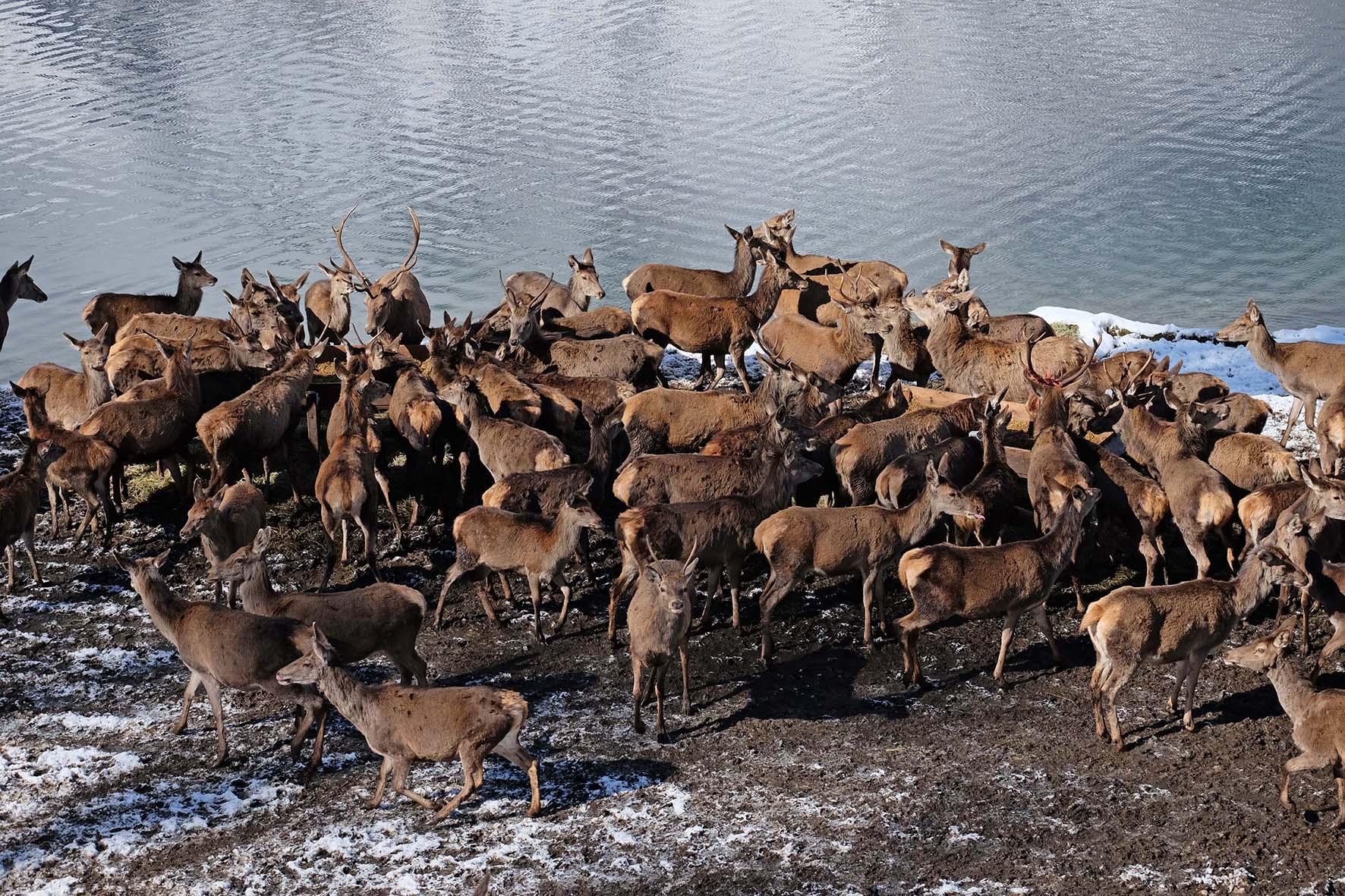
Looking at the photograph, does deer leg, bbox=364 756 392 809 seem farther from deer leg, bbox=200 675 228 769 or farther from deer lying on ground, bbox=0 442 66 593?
deer lying on ground, bbox=0 442 66 593

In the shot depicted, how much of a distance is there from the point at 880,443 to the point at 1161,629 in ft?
9.39

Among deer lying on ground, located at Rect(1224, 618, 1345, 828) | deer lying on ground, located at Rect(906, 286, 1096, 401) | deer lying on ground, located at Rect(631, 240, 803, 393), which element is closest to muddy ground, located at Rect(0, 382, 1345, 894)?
deer lying on ground, located at Rect(1224, 618, 1345, 828)

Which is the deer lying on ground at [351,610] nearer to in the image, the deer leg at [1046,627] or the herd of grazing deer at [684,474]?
the herd of grazing deer at [684,474]

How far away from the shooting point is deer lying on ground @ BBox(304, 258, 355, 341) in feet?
42.5

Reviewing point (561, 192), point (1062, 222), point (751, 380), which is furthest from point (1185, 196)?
point (751, 380)

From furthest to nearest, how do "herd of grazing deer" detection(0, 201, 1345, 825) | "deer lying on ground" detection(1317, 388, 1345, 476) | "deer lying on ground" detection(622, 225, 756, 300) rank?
"deer lying on ground" detection(622, 225, 756, 300)
"deer lying on ground" detection(1317, 388, 1345, 476)
"herd of grazing deer" detection(0, 201, 1345, 825)

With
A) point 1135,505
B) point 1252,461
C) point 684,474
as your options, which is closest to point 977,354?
point 1252,461

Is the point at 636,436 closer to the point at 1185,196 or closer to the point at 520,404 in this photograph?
the point at 520,404

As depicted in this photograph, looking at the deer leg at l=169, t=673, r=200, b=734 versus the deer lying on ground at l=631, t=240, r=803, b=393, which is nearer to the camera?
the deer leg at l=169, t=673, r=200, b=734

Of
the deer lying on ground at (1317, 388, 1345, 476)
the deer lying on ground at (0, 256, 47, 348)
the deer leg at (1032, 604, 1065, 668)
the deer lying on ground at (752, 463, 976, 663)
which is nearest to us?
the deer leg at (1032, 604, 1065, 668)

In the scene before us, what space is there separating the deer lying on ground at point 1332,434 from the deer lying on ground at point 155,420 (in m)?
7.97

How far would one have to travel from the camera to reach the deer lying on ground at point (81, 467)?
31.9 ft

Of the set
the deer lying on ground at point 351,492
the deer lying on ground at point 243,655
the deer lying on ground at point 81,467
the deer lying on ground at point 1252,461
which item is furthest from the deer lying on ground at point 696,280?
the deer lying on ground at point 243,655

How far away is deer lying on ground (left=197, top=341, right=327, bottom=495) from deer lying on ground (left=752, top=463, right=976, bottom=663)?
151 inches
